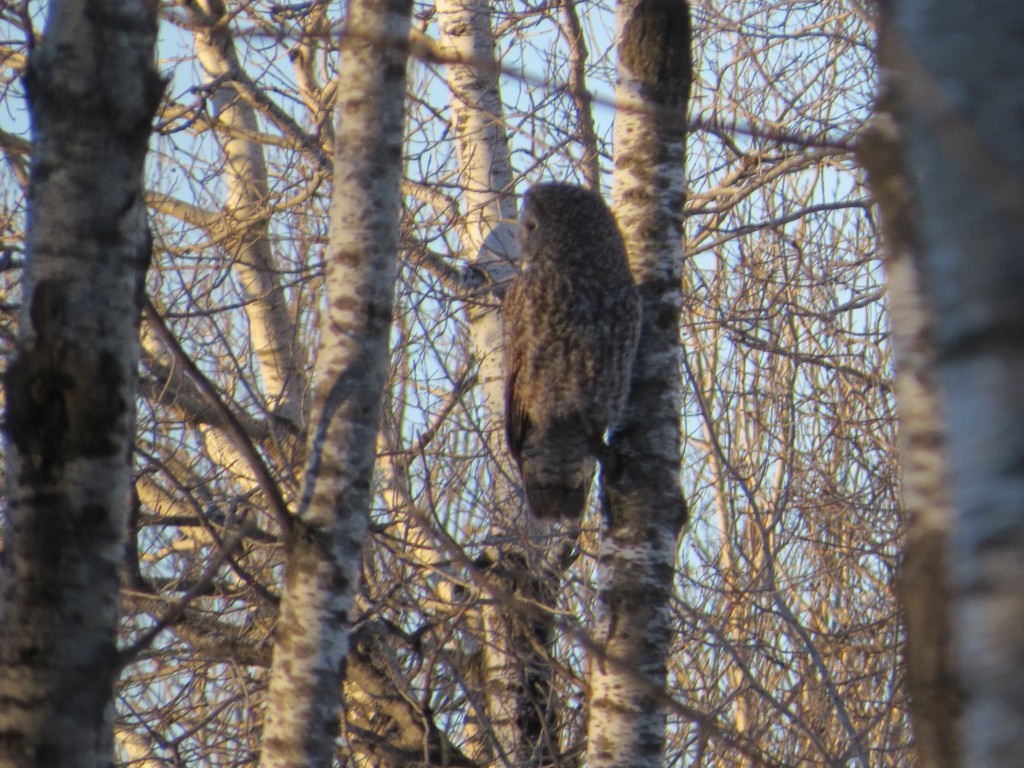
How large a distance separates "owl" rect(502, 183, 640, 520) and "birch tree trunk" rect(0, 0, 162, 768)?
8.21ft

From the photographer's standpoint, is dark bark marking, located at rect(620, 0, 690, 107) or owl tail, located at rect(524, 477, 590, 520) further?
owl tail, located at rect(524, 477, 590, 520)

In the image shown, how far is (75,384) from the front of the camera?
5.59 ft

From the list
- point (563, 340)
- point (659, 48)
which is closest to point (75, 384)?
point (659, 48)

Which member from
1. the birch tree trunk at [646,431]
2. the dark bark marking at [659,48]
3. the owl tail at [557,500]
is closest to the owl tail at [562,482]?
the owl tail at [557,500]

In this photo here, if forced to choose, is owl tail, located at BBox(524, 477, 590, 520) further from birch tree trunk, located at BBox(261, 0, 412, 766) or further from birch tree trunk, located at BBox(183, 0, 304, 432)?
birch tree trunk, located at BBox(261, 0, 412, 766)

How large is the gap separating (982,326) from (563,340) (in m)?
3.77

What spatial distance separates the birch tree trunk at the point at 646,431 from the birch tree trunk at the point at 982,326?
2032mm

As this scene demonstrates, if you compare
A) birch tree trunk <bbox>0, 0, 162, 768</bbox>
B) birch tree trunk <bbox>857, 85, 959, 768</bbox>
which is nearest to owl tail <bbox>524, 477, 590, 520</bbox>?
birch tree trunk <bbox>0, 0, 162, 768</bbox>

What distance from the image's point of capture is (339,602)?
2.38 meters

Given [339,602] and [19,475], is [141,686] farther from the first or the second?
[19,475]

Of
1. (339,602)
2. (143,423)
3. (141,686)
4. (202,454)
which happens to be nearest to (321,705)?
(339,602)

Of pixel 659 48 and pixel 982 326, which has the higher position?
pixel 659 48

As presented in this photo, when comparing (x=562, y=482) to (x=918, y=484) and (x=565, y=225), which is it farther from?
(x=918, y=484)

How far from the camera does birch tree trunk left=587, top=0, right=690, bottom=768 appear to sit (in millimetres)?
2840
